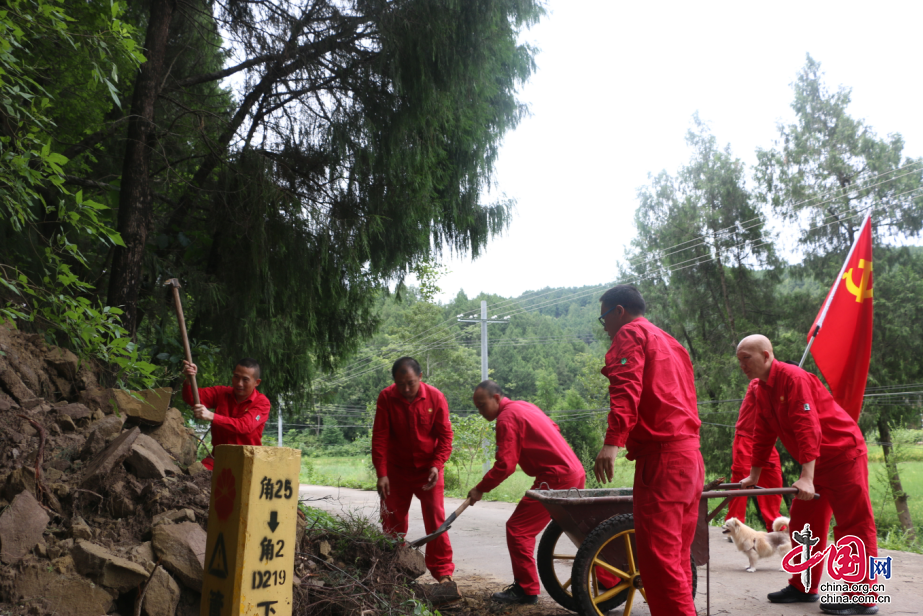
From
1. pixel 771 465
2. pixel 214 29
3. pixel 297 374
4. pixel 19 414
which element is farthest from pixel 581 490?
pixel 214 29

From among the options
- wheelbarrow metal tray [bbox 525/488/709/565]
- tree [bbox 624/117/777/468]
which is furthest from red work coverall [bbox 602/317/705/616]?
tree [bbox 624/117/777/468]

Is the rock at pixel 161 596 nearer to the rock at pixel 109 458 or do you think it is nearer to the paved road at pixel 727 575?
the rock at pixel 109 458

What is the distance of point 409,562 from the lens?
410 centimetres

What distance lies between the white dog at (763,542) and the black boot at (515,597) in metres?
2.11

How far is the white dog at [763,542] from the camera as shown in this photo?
5314mm

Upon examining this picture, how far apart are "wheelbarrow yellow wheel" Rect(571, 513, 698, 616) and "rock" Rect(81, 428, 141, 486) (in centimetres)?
250

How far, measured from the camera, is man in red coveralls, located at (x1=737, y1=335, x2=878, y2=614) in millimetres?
4121

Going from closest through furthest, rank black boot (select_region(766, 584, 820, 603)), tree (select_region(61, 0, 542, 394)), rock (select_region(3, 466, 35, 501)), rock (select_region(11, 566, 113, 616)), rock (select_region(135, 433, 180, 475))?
rock (select_region(11, 566, 113, 616))
rock (select_region(3, 466, 35, 501))
rock (select_region(135, 433, 180, 475))
black boot (select_region(766, 584, 820, 603))
tree (select_region(61, 0, 542, 394))

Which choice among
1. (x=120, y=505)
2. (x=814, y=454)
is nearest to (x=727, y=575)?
(x=814, y=454)

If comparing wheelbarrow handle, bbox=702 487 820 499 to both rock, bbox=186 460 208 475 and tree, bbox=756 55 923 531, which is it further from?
tree, bbox=756 55 923 531

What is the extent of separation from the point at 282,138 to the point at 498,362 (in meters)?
42.0

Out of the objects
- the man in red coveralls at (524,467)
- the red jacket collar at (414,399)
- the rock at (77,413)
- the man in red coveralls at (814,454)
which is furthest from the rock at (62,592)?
the man in red coveralls at (814,454)

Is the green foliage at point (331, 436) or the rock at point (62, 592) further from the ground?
the rock at point (62, 592)

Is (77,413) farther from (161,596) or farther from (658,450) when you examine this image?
(658,450)
